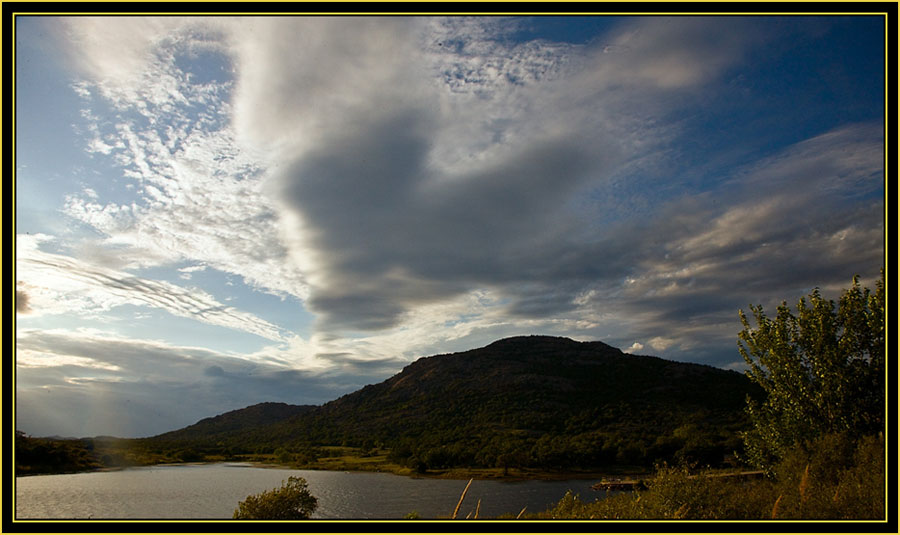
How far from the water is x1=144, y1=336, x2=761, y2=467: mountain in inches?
566

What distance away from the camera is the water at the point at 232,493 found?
149 ft

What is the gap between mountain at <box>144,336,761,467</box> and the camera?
291 ft

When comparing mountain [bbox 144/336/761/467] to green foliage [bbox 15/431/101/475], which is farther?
mountain [bbox 144/336/761/467]

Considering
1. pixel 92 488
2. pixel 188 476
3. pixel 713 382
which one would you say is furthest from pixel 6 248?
pixel 713 382

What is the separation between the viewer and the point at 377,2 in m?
7.32

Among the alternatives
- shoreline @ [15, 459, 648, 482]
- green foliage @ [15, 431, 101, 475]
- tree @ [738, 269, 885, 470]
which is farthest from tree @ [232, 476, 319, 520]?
shoreline @ [15, 459, 648, 482]

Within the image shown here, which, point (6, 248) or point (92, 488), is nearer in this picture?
point (6, 248)

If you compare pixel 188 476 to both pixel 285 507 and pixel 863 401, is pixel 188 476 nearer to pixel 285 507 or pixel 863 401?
pixel 285 507

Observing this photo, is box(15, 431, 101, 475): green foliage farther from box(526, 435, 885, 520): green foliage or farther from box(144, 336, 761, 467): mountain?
box(144, 336, 761, 467): mountain

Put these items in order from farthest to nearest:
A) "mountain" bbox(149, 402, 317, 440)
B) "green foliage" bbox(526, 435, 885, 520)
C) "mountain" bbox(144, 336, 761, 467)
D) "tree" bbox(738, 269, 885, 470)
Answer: "mountain" bbox(149, 402, 317, 440) → "mountain" bbox(144, 336, 761, 467) → "tree" bbox(738, 269, 885, 470) → "green foliage" bbox(526, 435, 885, 520)

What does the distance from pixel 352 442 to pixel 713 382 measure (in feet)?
297

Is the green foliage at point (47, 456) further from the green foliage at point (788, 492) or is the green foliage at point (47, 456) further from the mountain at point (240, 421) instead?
the mountain at point (240, 421)

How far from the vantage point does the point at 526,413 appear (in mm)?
124312

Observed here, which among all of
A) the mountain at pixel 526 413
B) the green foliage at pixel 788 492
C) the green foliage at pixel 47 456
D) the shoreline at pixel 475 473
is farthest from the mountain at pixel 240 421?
the green foliage at pixel 788 492
